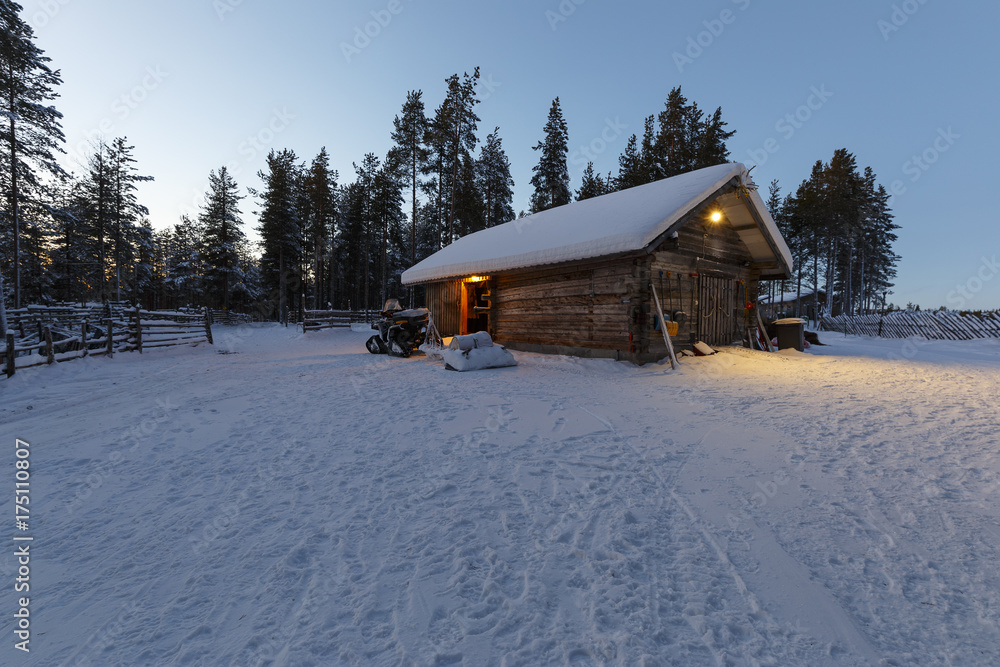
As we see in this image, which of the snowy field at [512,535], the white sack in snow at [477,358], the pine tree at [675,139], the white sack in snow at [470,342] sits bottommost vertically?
the snowy field at [512,535]

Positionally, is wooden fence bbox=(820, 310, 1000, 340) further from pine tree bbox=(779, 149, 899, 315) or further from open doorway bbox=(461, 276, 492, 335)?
open doorway bbox=(461, 276, 492, 335)

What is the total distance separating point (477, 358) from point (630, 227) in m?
4.91

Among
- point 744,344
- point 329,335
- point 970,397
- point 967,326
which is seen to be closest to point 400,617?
point 970,397

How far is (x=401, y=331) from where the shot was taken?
1248cm

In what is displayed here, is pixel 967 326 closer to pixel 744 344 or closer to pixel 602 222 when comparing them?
pixel 744 344

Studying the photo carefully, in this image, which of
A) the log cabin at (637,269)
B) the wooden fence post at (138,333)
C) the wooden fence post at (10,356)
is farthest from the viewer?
the wooden fence post at (138,333)

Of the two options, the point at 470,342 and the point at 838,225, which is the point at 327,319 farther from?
the point at 838,225

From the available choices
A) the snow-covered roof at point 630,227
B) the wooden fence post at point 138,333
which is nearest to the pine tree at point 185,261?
the wooden fence post at point 138,333

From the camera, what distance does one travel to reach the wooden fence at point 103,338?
26.9ft

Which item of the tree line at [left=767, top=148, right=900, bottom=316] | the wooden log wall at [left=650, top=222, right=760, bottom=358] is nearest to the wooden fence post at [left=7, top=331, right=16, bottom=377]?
the wooden log wall at [left=650, top=222, right=760, bottom=358]

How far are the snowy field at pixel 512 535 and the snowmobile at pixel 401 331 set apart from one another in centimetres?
660

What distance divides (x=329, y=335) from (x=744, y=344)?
767 inches

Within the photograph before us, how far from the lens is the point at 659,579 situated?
223 cm

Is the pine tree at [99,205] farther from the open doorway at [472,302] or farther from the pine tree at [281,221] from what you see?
the open doorway at [472,302]
